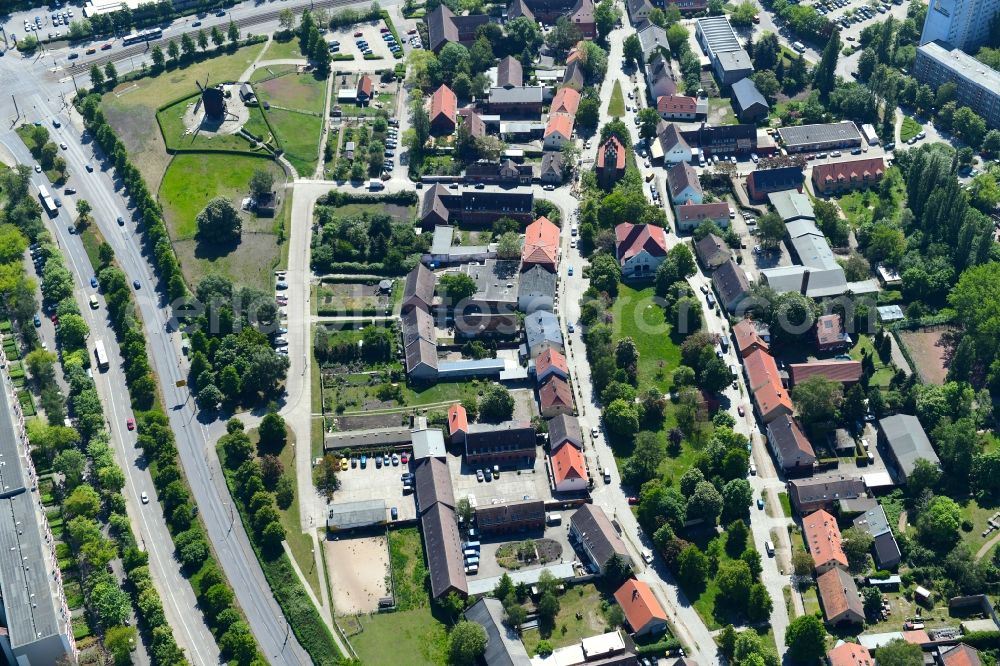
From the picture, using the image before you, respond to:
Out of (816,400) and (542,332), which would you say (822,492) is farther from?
(542,332)

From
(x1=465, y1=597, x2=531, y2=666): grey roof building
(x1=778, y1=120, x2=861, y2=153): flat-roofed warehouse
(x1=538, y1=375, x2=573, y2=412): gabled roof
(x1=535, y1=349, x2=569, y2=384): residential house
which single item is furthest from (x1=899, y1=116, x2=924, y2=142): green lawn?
(x1=465, y1=597, x2=531, y2=666): grey roof building

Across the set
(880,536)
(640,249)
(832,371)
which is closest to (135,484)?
(640,249)

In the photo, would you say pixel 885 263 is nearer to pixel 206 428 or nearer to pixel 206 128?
pixel 206 428

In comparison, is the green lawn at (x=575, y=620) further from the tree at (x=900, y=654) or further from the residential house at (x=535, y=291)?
the residential house at (x=535, y=291)

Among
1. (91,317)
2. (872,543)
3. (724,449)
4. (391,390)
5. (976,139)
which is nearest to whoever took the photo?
(872,543)

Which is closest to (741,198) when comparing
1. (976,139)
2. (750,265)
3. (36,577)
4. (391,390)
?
(750,265)

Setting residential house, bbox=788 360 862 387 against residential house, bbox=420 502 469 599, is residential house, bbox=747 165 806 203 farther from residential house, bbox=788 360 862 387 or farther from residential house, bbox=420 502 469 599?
residential house, bbox=420 502 469 599

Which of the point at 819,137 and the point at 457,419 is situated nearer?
the point at 457,419
